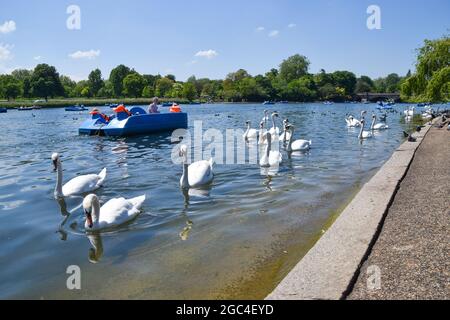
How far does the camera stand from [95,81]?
152000mm

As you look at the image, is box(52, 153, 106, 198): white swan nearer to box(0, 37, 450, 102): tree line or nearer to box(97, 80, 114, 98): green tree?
box(0, 37, 450, 102): tree line

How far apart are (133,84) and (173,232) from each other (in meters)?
136

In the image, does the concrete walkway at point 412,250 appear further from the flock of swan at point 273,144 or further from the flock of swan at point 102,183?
the flock of swan at point 273,144

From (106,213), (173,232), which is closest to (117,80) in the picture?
(106,213)

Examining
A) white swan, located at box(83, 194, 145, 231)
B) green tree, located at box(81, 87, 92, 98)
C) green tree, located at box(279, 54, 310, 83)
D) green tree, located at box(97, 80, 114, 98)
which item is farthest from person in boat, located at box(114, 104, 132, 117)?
green tree, located at box(279, 54, 310, 83)

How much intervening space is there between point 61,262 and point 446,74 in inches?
1002

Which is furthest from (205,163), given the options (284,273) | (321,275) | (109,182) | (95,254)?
(321,275)

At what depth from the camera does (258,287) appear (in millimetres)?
4949

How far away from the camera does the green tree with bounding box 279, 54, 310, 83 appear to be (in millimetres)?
182250

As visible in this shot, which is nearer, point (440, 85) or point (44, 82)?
point (440, 85)

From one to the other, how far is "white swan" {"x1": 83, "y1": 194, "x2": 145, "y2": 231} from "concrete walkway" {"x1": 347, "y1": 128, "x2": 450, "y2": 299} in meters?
4.32

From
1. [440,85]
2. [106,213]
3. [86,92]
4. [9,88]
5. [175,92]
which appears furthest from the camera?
[175,92]

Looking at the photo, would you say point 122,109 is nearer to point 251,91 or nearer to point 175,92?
point 251,91

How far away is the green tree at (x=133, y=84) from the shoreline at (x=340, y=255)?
445 feet
